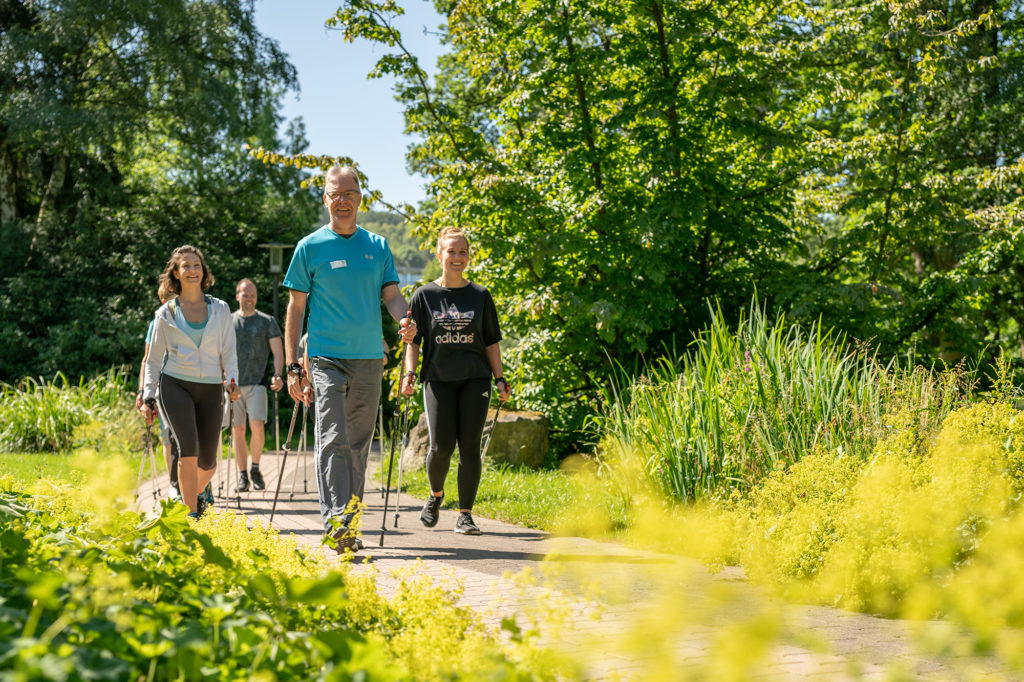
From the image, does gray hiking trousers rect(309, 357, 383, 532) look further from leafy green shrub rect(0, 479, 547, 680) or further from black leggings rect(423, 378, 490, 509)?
leafy green shrub rect(0, 479, 547, 680)

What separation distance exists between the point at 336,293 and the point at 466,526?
199 cm

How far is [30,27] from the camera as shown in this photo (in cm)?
2231

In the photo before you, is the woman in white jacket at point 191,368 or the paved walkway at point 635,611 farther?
the woman in white jacket at point 191,368

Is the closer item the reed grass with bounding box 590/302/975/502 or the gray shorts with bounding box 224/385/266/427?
the reed grass with bounding box 590/302/975/502

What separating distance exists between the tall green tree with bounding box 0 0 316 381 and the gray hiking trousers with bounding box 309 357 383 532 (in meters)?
15.5

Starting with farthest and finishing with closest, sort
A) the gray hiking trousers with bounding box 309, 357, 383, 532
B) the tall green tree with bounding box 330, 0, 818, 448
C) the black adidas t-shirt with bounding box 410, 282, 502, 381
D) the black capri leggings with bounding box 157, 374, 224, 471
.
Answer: the tall green tree with bounding box 330, 0, 818, 448 → the black adidas t-shirt with bounding box 410, 282, 502, 381 → the black capri leggings with bounding box 157, 374, 224, 471 → the gray hiking trousers with bounding box 309, 357, 383, 532

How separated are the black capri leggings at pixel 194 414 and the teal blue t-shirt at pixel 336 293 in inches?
42.3

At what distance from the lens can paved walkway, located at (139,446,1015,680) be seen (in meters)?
1.81

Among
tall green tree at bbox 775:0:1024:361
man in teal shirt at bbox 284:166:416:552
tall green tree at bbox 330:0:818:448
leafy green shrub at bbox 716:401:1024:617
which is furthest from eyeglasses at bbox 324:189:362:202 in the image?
tall green tree at bbox 775:0:1024:361

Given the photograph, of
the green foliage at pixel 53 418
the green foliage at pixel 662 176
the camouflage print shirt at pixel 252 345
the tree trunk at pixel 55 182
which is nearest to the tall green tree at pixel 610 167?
the green foliage at pixel 662 176

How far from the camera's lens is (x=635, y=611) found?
6.98 feet

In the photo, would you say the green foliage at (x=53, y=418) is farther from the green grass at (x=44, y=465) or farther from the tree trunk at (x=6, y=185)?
the tree trunk at (x=6, y=185)

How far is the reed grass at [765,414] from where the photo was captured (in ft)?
19.6

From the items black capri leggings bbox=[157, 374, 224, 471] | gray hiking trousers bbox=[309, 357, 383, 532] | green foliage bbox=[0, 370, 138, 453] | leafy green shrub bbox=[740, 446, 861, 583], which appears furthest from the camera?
green foliage bbox=[0, 370, 138, 453]
